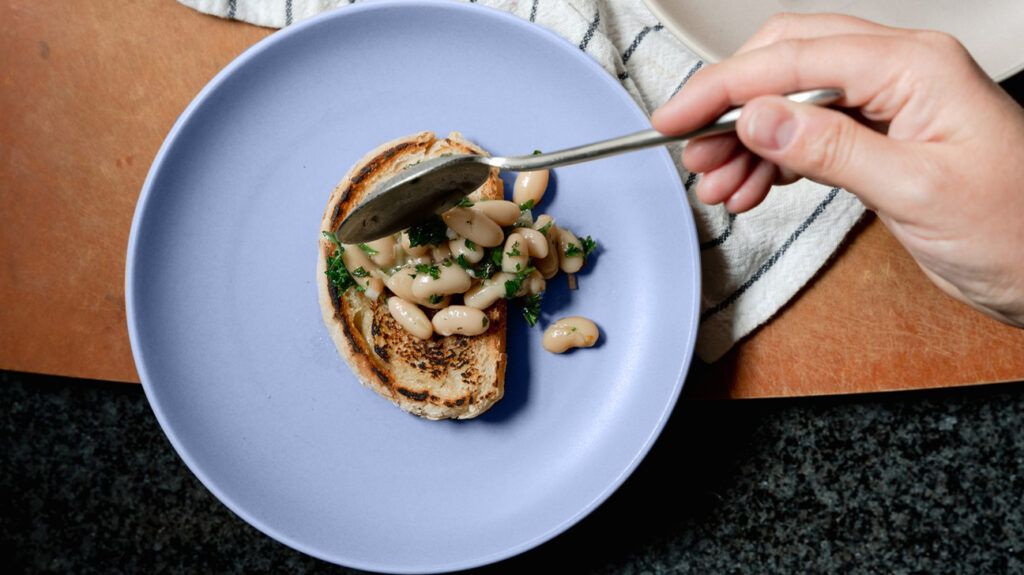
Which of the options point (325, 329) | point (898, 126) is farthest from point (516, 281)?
point (898, 126)

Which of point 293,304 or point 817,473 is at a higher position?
point 293,304

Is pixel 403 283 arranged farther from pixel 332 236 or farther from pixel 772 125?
pixel 772 125

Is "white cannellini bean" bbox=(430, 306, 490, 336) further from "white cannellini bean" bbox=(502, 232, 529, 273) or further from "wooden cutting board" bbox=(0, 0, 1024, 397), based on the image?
"wooden cutting board" bbox=(0, 0, 1024, 397)

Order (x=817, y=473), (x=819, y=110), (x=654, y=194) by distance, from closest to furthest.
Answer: (x=819, y=110)
(x=654, y=194)
(x=817, y=473)

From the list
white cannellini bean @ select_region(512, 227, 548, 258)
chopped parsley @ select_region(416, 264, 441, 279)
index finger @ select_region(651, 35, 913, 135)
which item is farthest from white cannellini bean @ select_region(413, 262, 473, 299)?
index finger @ select_region(651, 35, 913, 135)

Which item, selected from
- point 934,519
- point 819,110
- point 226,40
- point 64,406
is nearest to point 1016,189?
point 819,110

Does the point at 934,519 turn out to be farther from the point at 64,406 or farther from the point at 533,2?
the point at 64,406
